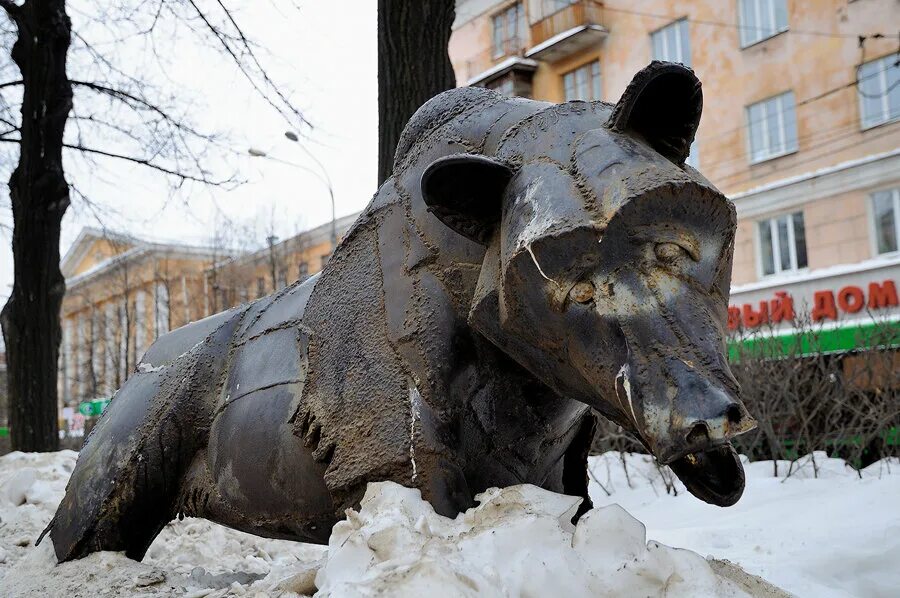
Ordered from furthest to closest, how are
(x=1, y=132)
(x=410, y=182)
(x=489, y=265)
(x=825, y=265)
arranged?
(x=825, y=265), (x=1, y=132), (x=410, y=182), (x=489, y=265)

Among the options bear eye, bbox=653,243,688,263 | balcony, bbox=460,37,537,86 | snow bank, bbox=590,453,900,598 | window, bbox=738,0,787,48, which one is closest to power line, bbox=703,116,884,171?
window, bbox=738,0,787,48

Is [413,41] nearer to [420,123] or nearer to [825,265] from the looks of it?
[420,123]

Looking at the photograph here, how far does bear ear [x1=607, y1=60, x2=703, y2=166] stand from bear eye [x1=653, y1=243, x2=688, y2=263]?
354 mm

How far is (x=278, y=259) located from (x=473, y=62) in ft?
23.8

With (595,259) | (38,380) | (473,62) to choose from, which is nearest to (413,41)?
(595,259)

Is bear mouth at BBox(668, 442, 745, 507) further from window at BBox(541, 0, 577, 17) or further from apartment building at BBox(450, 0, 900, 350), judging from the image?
window at BBox(541, 0, 577, 17)

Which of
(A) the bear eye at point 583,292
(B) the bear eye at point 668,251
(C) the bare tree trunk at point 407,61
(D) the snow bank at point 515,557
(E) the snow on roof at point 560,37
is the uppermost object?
(E) the snow on roof at point 560,37

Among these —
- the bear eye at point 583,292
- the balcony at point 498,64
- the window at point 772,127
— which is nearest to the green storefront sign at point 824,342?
the bear eye at point 583,292

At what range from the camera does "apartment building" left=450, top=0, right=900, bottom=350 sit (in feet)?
52.2

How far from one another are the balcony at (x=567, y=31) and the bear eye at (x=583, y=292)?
19.4 metres

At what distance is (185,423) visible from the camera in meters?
3.43

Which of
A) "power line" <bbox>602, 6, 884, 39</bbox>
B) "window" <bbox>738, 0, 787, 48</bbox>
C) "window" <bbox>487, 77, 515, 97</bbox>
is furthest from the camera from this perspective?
"window" <bbox>487, 77, 515, 97</bbox>

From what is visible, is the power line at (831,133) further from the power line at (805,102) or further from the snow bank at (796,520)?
the snow bank at (796,520)

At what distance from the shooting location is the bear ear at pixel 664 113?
7.39 feet
